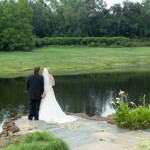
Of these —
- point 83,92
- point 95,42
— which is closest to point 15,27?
point 95,42

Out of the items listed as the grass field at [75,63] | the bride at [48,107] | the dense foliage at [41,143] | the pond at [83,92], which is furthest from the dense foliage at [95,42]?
the dense foliage at [41,143]

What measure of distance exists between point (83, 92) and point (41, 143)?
21123 mm

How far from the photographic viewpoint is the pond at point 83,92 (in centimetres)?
2270

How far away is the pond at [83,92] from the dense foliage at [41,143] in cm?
1007

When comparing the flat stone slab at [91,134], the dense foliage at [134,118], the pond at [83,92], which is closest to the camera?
the flat stone slab at [91,134]

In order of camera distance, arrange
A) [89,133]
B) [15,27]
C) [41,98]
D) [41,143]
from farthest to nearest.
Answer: [15,27] < [41,98] < [89,133] < [41,143]

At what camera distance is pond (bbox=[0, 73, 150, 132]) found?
74.5 feet

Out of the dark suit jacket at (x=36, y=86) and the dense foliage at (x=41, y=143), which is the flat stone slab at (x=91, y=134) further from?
the dense foliage at (x=41, y=143)

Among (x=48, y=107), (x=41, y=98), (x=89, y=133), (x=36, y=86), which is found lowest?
(x=89, y=133)

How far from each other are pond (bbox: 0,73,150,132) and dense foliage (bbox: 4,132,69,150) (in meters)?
10.1

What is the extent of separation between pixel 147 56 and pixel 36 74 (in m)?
48.5

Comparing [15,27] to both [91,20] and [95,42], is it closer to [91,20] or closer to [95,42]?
[95,42]

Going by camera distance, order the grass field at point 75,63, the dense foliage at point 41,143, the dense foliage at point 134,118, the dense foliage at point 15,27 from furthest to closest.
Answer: the dense foliage at point 15,27 → the grass field at point 75,63 → the dense foliage at point 134,118 → the dense foliage at point 41,143

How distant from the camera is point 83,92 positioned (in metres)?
29.9
